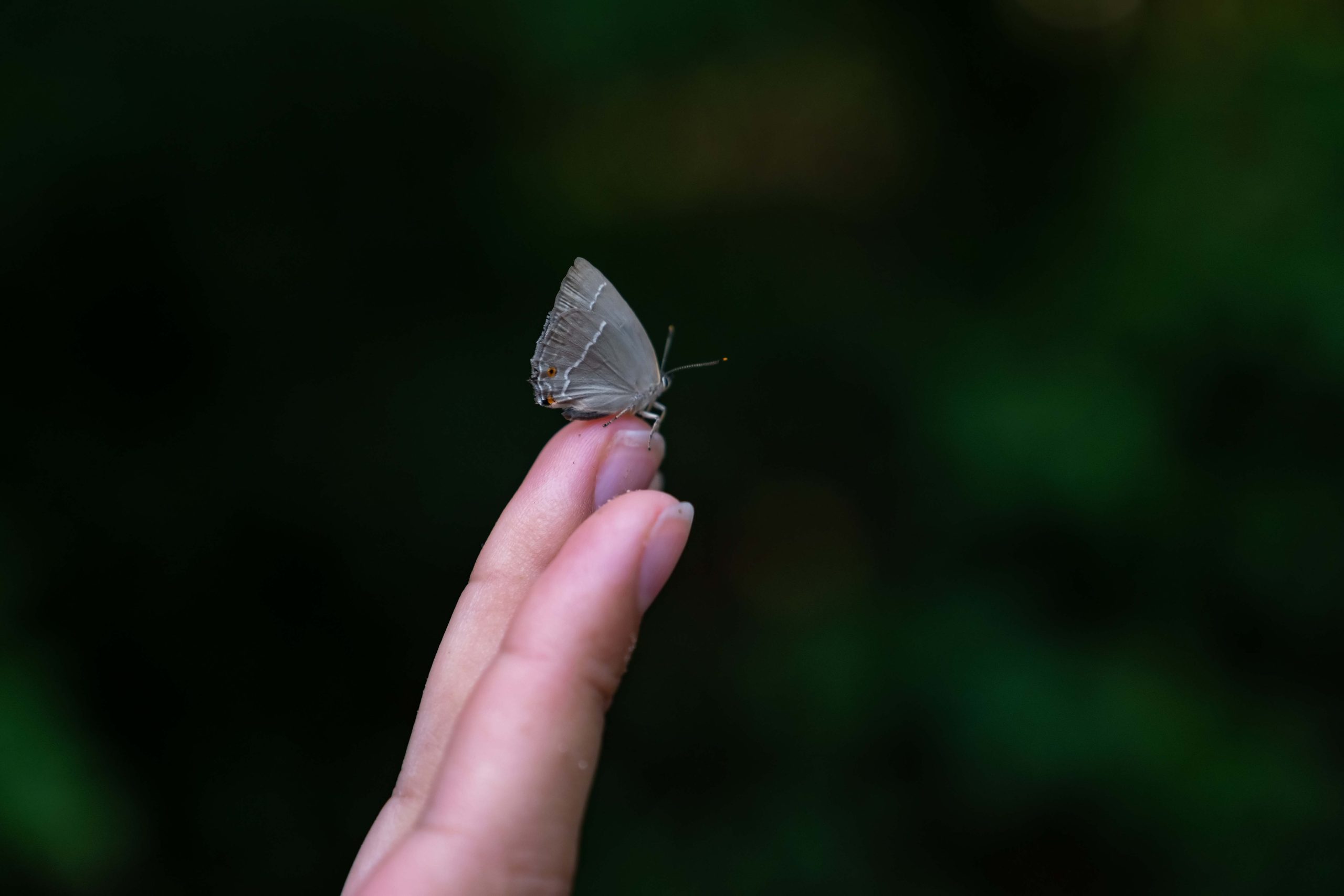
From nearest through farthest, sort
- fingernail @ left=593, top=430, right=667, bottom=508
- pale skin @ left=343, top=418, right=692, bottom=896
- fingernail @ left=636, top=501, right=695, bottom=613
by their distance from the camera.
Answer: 1. pale skin @ left=343, top=418, right=692, bottom=896
2. fingernail @ left=636, top=501, right=695, bottom=613
3. fingernail @ left=593, top=430, right=667, bottom=508

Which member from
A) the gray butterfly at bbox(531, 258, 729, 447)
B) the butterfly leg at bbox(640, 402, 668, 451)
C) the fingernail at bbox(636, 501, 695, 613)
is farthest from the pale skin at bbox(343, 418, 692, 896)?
the gray butterfly at bbox(531, 258, 729, 447)

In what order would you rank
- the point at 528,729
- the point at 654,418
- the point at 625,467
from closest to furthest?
the point at 528,729 < the point at 625,467 < the point at 654,418

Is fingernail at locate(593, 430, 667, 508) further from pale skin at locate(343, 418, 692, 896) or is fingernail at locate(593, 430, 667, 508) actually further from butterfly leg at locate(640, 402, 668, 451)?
pale skin at locate(343, 418, 692, 896)

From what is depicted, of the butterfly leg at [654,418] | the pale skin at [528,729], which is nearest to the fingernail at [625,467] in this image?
the butterfly leg at [654,418]

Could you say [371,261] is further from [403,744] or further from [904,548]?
[904,548]

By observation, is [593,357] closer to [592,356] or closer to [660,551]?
[592,356]

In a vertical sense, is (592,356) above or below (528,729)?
above

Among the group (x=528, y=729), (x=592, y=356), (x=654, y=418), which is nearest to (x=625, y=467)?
(x=592, y=356)
